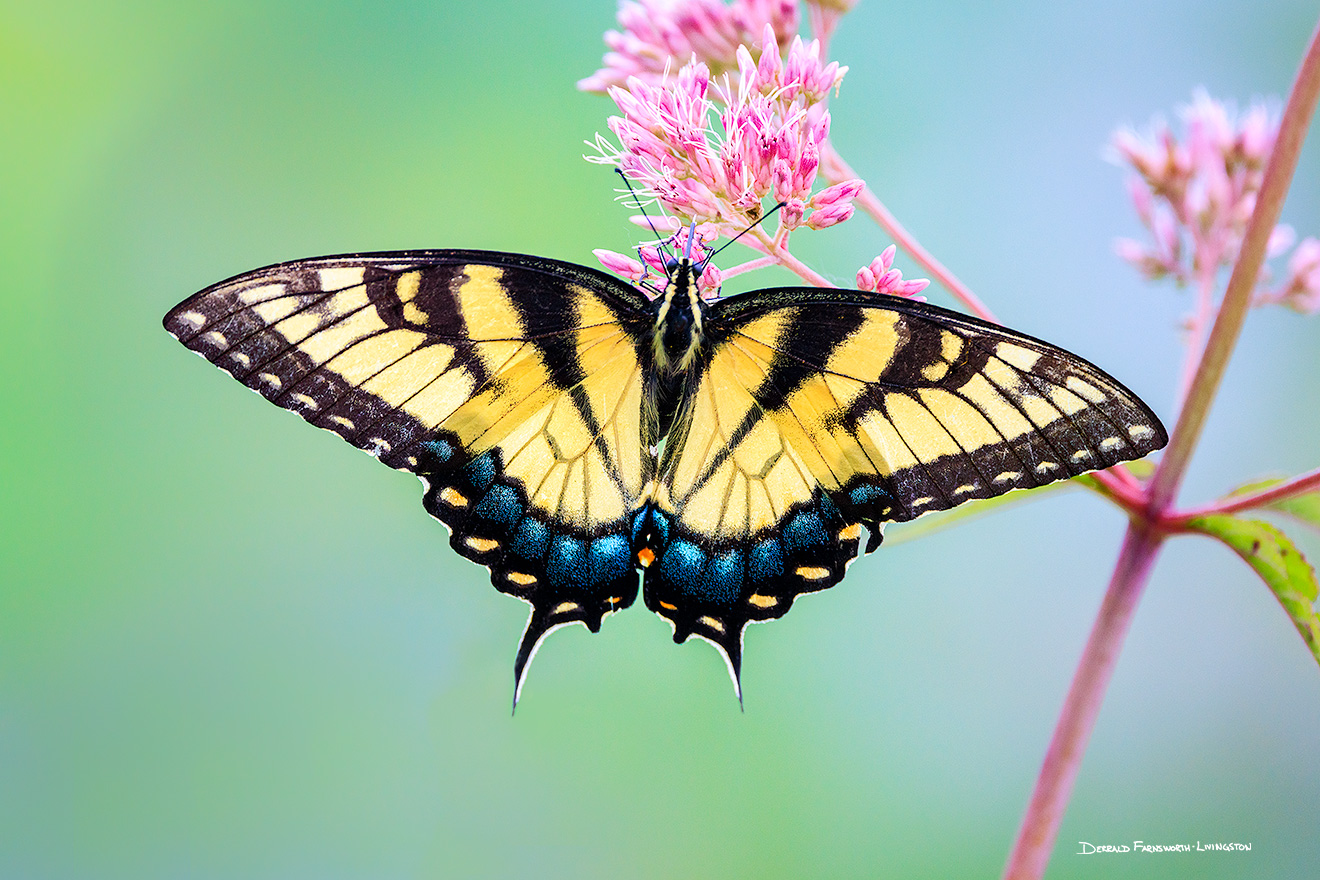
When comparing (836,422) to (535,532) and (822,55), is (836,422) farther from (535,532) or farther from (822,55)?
(822,55)

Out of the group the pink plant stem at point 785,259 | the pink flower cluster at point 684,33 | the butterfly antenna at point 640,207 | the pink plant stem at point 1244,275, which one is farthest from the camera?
the pink flower cluster at point 684,33

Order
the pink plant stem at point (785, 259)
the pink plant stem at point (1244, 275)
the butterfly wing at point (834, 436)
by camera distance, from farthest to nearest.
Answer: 1. the pink plant stem at point (785, 259)
2. the butterfly wing at point (834, 436)
3. the pink plant stem at point (1244, 275)

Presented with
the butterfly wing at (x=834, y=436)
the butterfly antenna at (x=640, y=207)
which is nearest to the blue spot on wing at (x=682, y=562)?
the butterfly wing at (x=834, y=436)

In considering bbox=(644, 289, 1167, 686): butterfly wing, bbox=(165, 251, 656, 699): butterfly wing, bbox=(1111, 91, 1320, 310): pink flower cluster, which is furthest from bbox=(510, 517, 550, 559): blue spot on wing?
bbox=(1111, 91, 1320, 310): pink flower cluster

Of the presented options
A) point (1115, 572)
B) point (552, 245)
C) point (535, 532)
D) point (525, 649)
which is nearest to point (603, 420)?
point (535, 532)

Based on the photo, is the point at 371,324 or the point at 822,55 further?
the point at 822,55

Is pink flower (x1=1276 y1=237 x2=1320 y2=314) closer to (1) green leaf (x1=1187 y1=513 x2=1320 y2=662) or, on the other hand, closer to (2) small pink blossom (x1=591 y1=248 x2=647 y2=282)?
(1) green leaf (x1=1187 y1=513 x2=1320 y2=662)

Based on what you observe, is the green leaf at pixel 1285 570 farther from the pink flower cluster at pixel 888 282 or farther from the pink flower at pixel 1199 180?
the pink flower at pixel 1199 180
